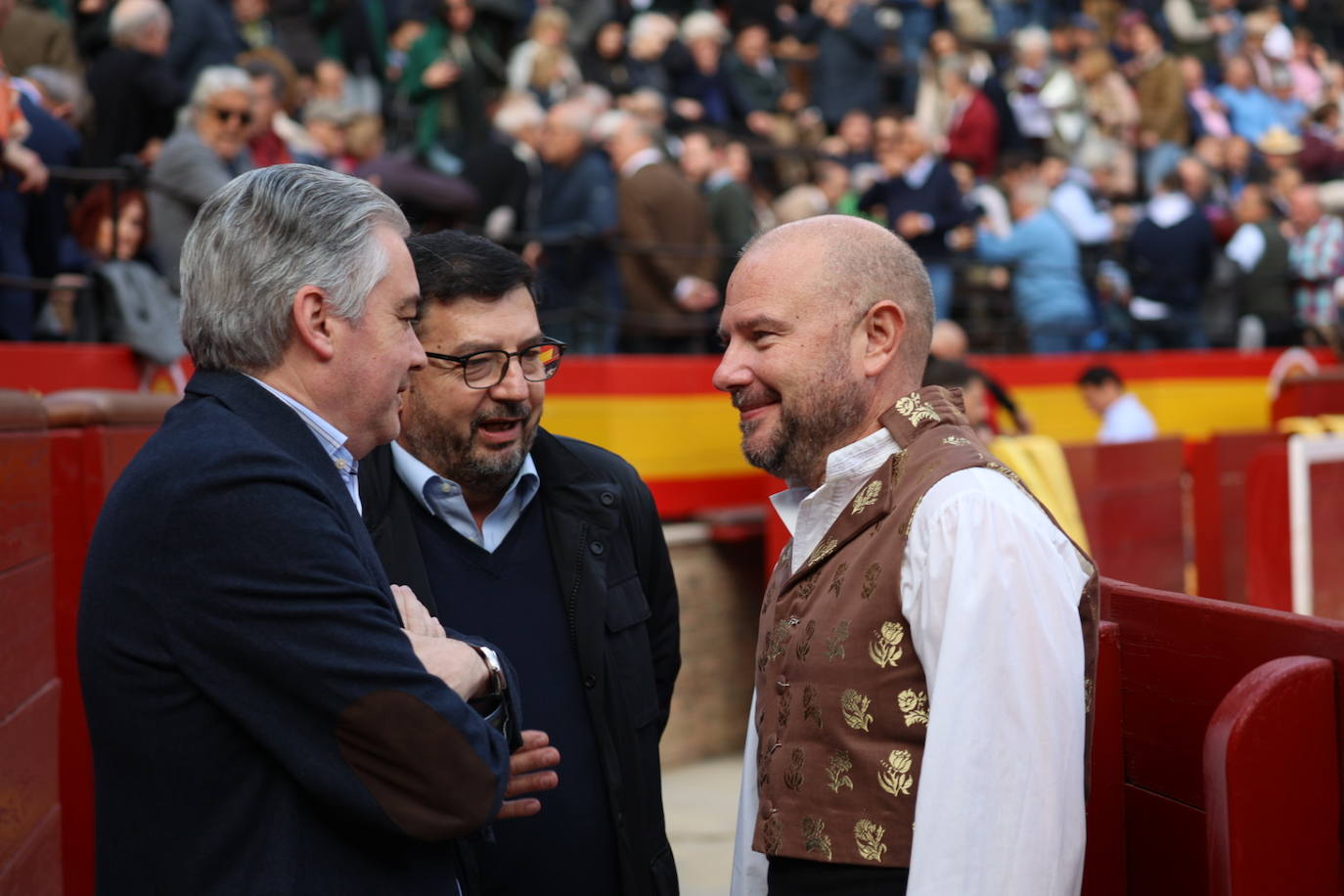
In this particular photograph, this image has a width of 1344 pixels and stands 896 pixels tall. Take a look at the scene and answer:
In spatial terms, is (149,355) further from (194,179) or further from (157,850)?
(157,850)

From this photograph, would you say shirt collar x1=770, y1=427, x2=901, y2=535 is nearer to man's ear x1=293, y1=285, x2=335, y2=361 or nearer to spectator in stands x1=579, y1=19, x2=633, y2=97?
man's ear x1=293, y1=285, x2=335, y2=361

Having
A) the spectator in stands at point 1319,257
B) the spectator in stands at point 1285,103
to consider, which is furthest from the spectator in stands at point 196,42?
the spectator in stands at point 1285,103

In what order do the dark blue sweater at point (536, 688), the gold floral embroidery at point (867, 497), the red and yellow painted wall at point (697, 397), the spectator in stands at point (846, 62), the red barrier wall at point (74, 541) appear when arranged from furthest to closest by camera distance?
the spectator in stands at point (846, 62) → the red and yellow painted wall at point (697, 397) → the red barrier wall at point (74, 541) → the dark blue sweater at point (536, 688) → the gold floral embroidery at point (867, 497)

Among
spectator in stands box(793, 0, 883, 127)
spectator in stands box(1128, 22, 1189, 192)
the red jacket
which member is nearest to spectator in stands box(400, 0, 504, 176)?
the red jacket

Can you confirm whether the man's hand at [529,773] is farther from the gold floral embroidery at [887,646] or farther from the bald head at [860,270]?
the bald head at [860,270]

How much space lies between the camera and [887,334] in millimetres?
2053

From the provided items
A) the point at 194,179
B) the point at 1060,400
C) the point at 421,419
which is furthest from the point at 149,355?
the point at 1060,400

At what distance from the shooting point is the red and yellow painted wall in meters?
5.58

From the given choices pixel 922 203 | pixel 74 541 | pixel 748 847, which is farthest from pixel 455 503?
pixel 922 203

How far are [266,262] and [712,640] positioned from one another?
5.84 meters

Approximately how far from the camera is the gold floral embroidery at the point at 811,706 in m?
1.91

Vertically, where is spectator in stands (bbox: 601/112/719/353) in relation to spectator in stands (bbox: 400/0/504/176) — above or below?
below

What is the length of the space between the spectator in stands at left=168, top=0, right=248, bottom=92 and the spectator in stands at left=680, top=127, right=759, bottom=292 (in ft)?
8.34

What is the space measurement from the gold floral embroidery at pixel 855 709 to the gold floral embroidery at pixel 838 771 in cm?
4
